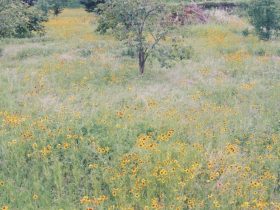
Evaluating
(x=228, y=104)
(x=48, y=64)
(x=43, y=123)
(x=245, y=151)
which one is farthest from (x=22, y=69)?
(x=245, y=151)

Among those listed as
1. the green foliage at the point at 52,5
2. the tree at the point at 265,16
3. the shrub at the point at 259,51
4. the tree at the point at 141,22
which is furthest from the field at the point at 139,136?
the green foliage at the point at 52,5

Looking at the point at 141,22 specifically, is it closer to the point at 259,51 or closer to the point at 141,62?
the point at 141,62

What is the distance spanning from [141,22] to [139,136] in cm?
652

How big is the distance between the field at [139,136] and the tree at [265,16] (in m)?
5.98

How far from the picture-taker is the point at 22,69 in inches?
526

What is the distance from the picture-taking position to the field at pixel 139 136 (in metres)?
6.00

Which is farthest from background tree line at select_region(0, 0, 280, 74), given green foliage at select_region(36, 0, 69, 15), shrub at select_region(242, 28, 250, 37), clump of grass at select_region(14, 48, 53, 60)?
green foliage at select_region(36, 0, 69, 15)

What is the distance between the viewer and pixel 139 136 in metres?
7.61

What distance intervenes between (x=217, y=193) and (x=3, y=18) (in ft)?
40.2

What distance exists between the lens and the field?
6000 millimetres

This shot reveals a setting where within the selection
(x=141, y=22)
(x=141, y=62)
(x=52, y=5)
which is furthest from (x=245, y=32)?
(x=52, y=5)

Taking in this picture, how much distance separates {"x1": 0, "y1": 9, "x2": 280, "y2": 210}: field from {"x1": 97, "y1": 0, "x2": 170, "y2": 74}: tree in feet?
2.23

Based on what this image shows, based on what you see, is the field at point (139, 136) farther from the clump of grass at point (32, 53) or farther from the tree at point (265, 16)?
the tree at point (265, 16)

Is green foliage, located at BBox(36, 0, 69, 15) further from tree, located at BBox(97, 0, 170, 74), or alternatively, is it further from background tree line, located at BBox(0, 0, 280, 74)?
tree, located at BBox(97, 0, 170, 74)
